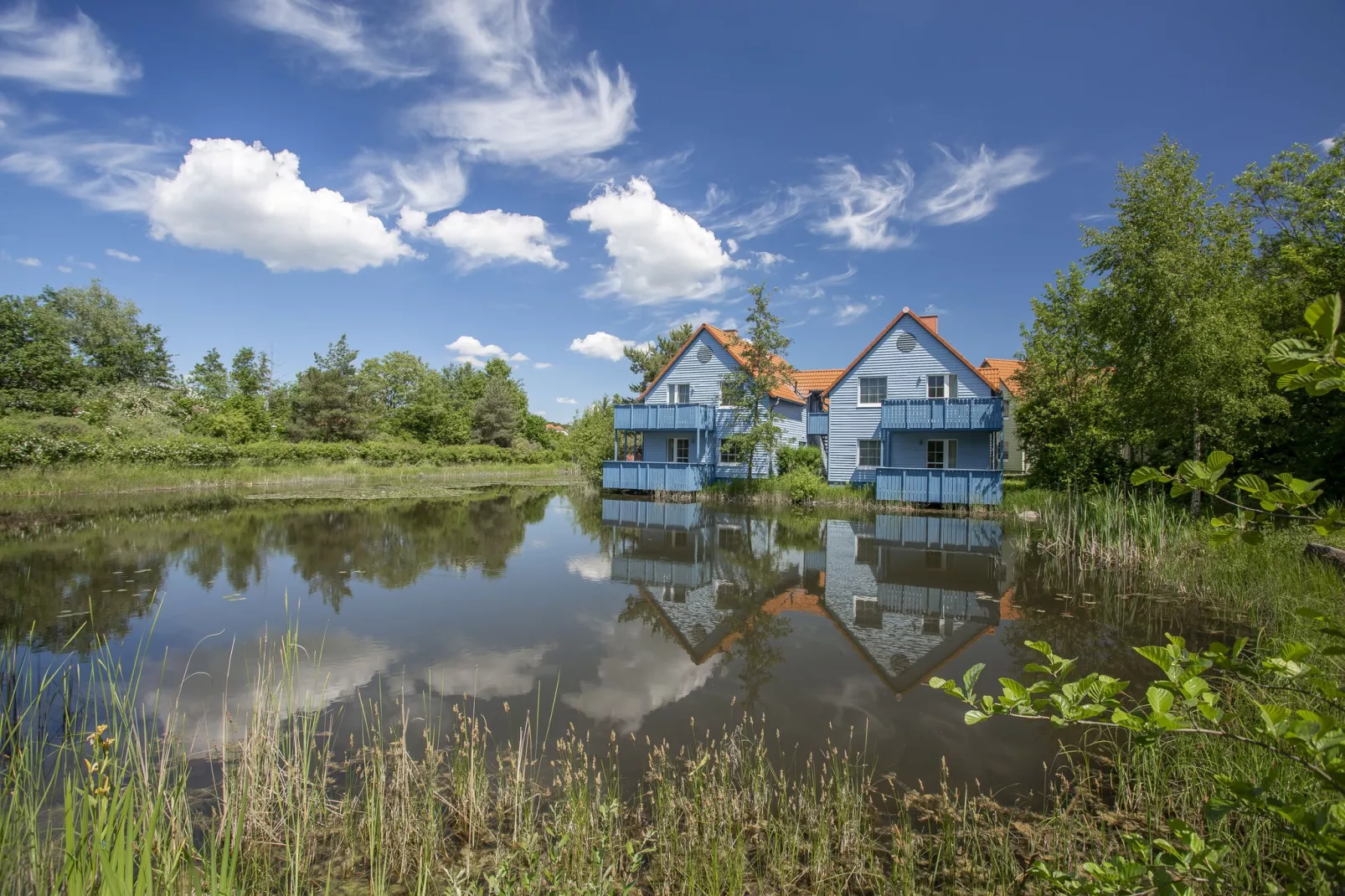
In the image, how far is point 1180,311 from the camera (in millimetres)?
13695

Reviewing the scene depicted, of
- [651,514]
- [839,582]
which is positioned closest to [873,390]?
[651,514]

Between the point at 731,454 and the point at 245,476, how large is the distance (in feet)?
78.4

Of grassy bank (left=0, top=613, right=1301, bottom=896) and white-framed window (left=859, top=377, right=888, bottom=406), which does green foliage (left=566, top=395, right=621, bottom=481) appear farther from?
grassy bank (left=0, top=613, right=1301, bottom=896)

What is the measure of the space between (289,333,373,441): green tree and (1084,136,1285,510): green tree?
44.8m

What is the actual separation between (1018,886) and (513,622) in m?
6.57

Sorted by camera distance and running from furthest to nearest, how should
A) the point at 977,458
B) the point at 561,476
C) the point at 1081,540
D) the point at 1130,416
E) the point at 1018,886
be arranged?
the point at 561,476, the point at 977,458, the point at 1130,416, the point at 1081,540, the point at 1018,886

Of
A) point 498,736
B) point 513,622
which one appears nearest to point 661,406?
point 513,622

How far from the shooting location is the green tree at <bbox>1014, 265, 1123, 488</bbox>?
21719 millimetres

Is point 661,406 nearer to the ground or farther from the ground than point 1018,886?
farther from the ground

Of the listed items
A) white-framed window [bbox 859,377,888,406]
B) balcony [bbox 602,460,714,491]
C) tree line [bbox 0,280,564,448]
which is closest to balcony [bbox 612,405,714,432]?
balcony [bbox 602,460,714,491]

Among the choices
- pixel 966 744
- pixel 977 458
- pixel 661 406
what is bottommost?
pixel 966 744

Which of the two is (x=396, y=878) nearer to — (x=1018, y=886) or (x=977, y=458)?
(x=1018, y=886)

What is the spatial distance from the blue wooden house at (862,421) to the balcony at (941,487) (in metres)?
0.03

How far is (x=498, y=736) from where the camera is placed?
17.1 ft
